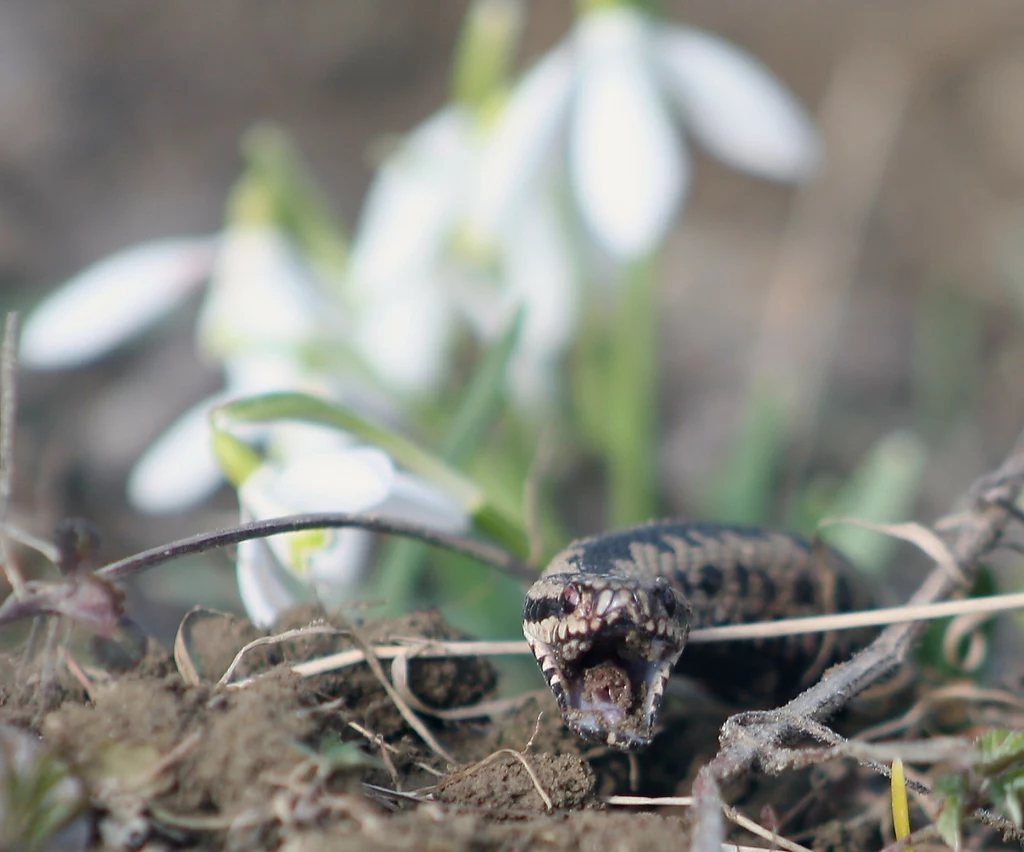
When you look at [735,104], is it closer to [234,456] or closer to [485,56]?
[485,56]

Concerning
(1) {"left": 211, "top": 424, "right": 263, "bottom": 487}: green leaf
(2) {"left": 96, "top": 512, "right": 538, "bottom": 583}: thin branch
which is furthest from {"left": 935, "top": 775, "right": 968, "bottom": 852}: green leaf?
(1) {"left": 211, "top": 424, "right": 263, "bottom": 487}: green leaf

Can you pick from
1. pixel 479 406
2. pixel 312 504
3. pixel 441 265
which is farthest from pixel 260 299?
pixel 312 504

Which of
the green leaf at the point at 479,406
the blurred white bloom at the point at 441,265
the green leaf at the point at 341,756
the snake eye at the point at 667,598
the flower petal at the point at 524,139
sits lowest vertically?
the green leaf at the point at 341,756

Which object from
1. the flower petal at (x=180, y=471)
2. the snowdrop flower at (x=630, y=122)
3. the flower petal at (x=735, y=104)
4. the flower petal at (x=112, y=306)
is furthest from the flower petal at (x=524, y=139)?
the flower petal at (x=180, y=471)

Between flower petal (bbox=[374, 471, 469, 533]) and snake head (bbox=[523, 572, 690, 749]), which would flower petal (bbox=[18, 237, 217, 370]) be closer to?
flower petal (bbox=[374, 471, 469, 533])

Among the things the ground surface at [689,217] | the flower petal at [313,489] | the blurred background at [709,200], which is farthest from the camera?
the blurred background at [709,200]

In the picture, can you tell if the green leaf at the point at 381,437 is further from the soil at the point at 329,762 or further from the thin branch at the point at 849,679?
the thin branch at the point at 849,679

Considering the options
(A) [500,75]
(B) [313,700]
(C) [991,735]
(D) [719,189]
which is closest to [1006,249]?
(D) [719,189]
